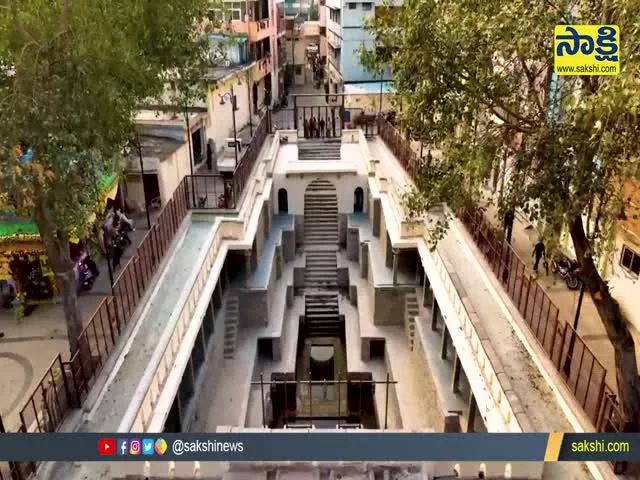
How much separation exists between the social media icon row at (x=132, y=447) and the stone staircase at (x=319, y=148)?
1903 centimetres

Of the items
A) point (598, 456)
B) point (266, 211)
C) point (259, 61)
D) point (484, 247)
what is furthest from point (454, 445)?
point (259, 61)

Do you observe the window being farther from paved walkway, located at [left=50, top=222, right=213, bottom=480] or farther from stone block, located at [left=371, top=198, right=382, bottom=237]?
paved walkway, located at [left=50, top=222, right=213, bottom=480]

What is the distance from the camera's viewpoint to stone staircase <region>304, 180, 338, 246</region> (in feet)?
77.3

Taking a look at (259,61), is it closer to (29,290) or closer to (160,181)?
(160,181)

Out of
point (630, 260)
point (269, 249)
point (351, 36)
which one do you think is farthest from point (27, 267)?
point (351, 36)

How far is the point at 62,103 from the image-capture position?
7766mm

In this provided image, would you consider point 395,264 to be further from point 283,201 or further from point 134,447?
point 134,447

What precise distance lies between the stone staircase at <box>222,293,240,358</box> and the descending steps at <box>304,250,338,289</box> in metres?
4.77

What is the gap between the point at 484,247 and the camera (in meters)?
14.7

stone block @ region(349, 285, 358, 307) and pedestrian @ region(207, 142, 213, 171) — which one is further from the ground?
pedestrian @ region(207, 142, 213, 171)

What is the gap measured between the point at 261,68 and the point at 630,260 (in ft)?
109

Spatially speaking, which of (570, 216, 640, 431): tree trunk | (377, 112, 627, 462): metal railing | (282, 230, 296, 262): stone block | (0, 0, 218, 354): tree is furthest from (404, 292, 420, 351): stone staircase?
(0, 0, 218, 354): tree

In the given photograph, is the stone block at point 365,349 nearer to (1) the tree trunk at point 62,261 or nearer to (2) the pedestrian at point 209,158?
(1) the tree trunk at point 62,261

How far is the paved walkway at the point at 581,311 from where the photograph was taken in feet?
39.8
